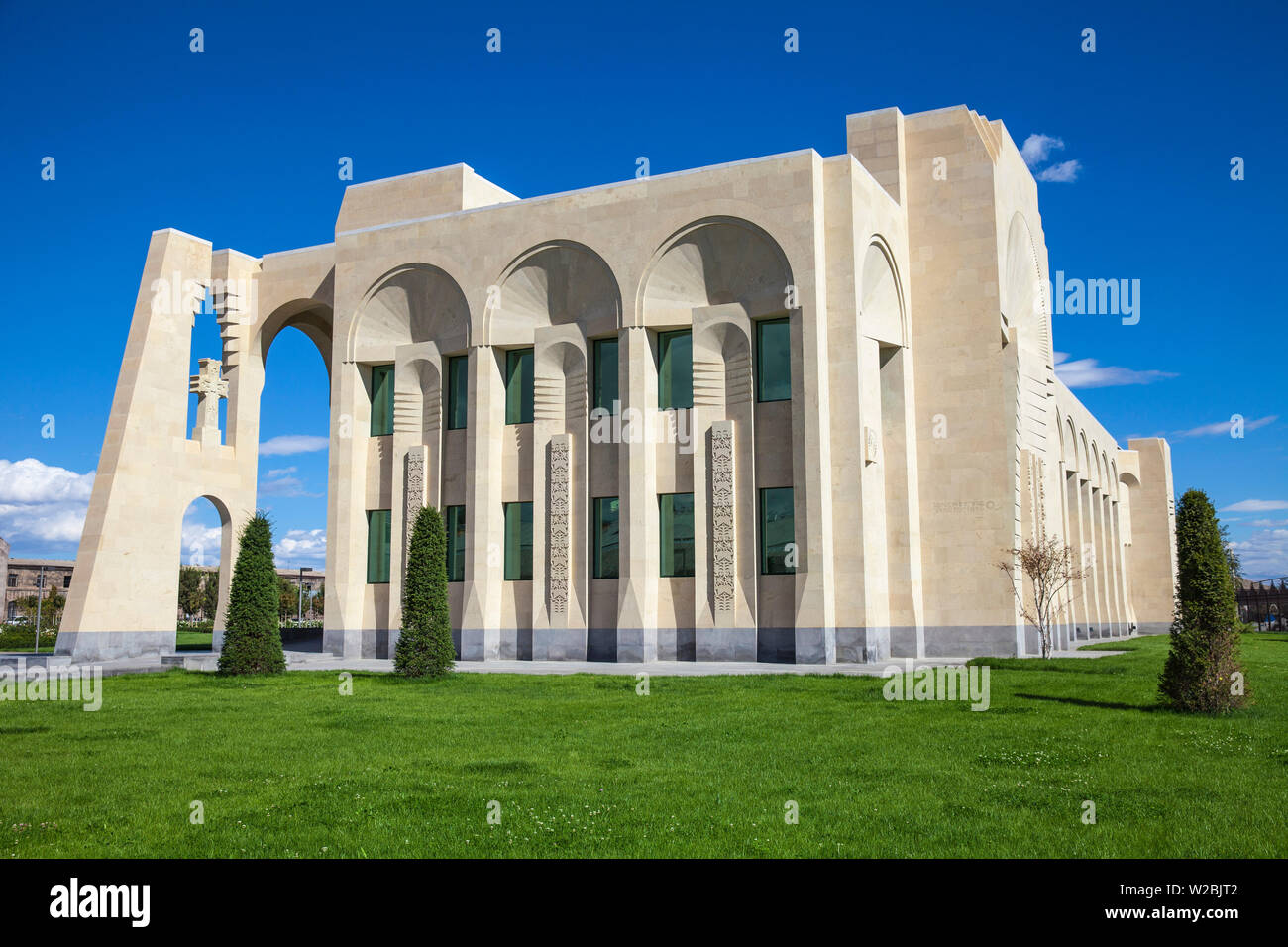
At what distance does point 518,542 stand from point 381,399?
6.57m

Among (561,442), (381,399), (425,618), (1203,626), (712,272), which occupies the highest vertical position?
(712,272)

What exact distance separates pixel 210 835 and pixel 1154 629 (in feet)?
206

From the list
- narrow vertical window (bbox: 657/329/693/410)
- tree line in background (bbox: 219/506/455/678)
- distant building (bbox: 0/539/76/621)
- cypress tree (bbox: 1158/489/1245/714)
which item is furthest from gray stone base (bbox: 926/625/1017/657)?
distant building (bbox: 0/539/76/621)

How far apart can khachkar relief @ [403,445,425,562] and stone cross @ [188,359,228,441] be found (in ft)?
25.8

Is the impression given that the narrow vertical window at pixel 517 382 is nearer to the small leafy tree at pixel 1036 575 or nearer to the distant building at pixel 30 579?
the small leafy tree at pixel 1036 575

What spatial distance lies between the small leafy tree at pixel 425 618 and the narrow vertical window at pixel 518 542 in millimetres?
6871

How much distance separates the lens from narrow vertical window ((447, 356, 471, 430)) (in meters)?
29.2

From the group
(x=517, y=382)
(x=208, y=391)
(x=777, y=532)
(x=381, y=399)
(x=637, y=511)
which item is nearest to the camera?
(x=777, y=532)

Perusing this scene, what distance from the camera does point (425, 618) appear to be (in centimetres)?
2039

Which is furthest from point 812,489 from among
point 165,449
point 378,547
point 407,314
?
point 165,449

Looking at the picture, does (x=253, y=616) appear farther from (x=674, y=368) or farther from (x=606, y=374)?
(x=674, y=368)

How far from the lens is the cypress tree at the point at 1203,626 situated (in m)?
13.7

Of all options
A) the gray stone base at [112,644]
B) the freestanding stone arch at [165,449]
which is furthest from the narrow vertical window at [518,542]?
the gray stone base at [112,644]
